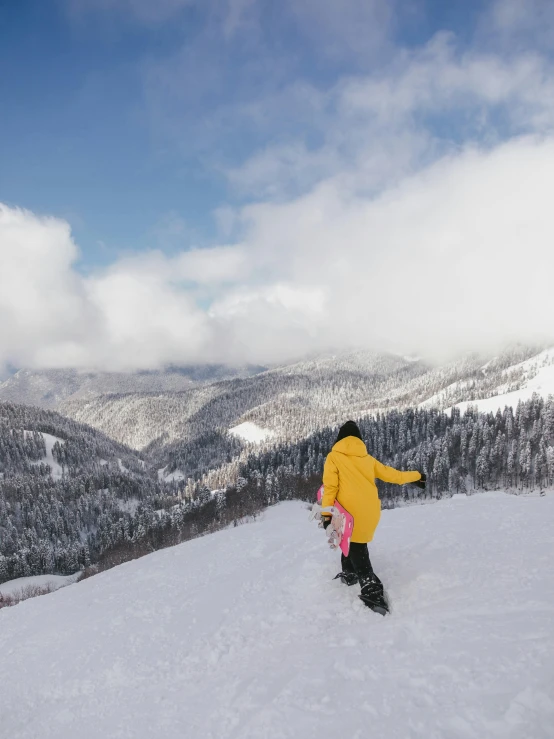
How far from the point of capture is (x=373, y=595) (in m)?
7.73

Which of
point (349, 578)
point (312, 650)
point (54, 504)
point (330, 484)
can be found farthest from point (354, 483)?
point (54, 504)

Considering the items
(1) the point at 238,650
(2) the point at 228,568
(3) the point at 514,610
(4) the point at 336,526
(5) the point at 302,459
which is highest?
(4) the point at 336,526

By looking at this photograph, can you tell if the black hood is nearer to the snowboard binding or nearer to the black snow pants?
the snowboard binding

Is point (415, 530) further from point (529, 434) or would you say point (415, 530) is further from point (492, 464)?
point (529, 434)

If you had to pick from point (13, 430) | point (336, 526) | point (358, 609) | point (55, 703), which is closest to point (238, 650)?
point (358, 609)

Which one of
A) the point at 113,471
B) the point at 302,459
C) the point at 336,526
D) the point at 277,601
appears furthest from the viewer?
the point at 113,471

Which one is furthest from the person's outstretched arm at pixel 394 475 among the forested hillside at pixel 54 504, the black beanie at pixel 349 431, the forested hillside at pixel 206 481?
the forested hillside at pixel 54 504

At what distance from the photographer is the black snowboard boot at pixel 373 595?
751cm

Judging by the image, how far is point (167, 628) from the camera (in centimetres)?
930

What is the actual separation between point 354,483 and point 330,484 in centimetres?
52

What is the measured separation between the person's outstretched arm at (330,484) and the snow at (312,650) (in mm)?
2359

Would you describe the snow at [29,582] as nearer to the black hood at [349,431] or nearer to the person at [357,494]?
the person at [357,494]

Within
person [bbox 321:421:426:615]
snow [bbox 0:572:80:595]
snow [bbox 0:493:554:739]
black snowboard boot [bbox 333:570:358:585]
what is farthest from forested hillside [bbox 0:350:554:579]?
person [bbox 321:421:426:615]

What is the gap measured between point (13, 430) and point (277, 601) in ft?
783
